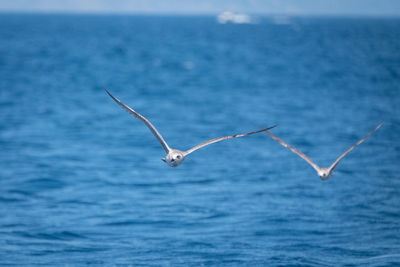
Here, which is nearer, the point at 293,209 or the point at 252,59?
the point at 293,209

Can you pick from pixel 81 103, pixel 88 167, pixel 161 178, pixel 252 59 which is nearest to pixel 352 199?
pixel 161 178

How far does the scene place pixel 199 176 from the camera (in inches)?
1467

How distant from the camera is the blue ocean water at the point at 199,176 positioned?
26.3 meters

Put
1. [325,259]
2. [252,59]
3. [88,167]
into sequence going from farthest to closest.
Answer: [252,59]
[88,167]
[325,259]

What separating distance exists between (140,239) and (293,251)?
290 inches

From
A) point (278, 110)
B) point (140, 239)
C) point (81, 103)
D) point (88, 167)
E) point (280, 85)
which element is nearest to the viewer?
point (140, 239)

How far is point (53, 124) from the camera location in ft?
175

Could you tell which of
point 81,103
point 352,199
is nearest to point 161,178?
point 352,199

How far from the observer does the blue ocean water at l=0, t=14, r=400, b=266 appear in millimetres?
26266

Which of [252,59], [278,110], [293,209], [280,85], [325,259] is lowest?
[325,259]

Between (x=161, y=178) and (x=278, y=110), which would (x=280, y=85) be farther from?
(x=161, y=178)

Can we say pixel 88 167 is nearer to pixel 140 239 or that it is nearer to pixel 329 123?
pixel 140 239

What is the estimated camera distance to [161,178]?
3728 centimetres

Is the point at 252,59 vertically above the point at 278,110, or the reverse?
the point at 252,59
